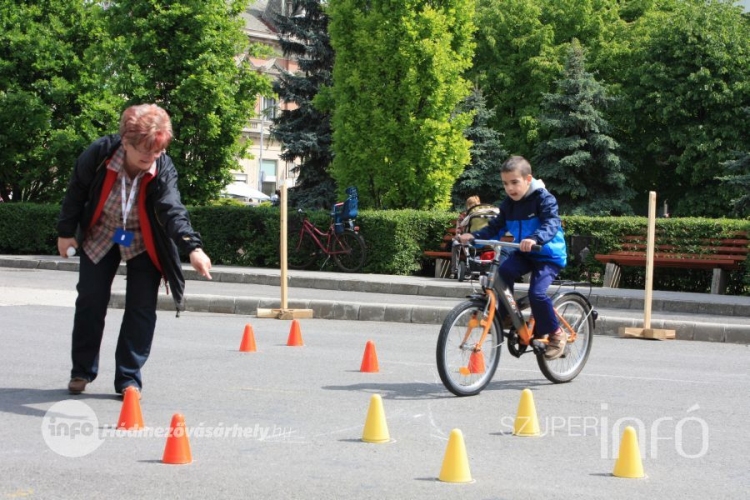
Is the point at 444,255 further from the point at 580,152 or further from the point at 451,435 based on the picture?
the point at 580,152

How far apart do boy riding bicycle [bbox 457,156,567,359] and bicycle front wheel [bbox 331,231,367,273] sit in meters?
14.6

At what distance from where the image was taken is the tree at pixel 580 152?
1567 inches

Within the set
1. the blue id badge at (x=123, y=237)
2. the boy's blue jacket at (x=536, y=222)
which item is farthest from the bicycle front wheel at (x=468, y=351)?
the blue id badge at (x=123, y=237)

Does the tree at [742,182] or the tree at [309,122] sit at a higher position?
the tree at [309,122]

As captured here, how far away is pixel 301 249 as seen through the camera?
23.9 meters

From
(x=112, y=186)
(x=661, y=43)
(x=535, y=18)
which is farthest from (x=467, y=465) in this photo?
(x=535, y=18)

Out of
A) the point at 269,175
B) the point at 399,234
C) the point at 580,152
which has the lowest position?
the point at 399,234

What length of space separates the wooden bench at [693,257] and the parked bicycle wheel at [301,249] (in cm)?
615

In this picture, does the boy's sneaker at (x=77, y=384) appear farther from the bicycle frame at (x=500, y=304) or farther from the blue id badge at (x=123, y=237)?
the bicycle frame at (x=500, y=304)

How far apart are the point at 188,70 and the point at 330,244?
Answer: 7.31 meters

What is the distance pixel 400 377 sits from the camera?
8.87 metres

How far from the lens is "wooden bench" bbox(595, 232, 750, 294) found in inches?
785

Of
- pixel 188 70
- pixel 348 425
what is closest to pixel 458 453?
pixel 348 425

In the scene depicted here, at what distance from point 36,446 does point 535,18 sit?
146 feet
